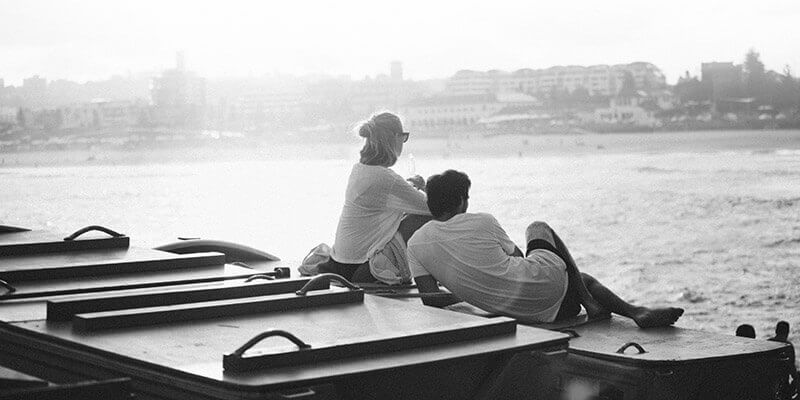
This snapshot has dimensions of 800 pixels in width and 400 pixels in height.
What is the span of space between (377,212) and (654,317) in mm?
1452

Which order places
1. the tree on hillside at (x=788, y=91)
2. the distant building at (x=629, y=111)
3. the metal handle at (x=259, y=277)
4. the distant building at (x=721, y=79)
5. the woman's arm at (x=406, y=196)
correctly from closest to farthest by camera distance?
the metal handle at (x=259, y=277) < the woman's arm at (x=406, y=196) < the tree on hillside at (x=788, y=91) < the distant building at (x=721, y=79) < the distant building at (x=629, y=111)

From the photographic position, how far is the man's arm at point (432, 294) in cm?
412

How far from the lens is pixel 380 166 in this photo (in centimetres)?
508

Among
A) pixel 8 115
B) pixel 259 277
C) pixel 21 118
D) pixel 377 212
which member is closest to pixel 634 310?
pixel 377 212

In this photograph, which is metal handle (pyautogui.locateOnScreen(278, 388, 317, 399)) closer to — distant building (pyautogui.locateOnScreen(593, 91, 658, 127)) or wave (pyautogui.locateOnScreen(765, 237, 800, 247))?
distant building (pyautogui.locateOnScreen(593, 91, 658, 127))

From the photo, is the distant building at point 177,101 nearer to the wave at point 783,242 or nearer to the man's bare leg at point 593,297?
the wave at point 783,242

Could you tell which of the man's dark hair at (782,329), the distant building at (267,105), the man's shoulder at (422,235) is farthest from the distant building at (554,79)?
the man's dark hair at (782,329)

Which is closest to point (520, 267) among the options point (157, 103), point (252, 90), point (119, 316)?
point (119, 316)

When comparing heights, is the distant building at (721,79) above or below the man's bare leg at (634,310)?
above

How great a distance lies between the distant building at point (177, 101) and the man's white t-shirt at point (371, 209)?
17.1 meters

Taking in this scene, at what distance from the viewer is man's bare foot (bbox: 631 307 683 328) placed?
4.18 m

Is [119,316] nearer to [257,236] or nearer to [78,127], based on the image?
[78,127]

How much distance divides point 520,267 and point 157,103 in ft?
62.9

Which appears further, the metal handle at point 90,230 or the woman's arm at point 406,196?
the woman's arm at point 406,196
